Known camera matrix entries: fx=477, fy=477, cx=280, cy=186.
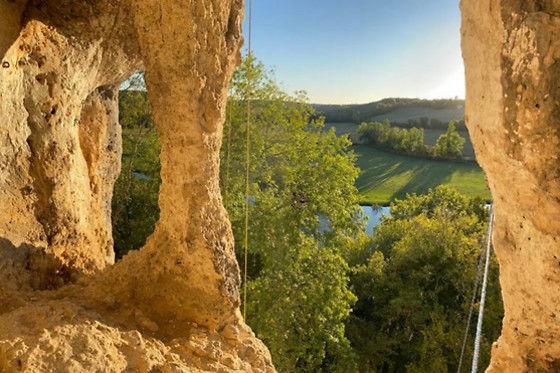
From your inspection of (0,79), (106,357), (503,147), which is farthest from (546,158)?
(0,79)

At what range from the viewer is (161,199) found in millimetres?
6074

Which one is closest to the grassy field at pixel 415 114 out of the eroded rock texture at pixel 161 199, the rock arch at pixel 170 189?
the rock arch at pixel 170 189

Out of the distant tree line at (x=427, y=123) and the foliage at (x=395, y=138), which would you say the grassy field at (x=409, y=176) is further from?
the distant tree line at (x=427, y=123)

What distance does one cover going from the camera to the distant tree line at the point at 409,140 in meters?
40.7

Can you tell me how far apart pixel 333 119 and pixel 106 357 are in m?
39.1

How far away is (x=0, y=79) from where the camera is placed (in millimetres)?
5559

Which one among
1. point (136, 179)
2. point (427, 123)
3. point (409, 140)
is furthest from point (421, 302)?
point (427, 123)

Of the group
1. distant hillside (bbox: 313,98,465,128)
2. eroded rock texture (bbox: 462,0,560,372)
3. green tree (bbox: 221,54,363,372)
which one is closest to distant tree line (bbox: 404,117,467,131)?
distant hillside (bbox: 313,98,465,128)

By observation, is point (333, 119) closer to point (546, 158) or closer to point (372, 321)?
point (372, 321)

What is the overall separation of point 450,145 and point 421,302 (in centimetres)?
2505

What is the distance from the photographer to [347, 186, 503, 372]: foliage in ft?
55.1

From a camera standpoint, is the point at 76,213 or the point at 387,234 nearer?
the point at 76,213

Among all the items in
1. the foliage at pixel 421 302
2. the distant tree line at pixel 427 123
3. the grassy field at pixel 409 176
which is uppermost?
the distant tree line at pixel 427 123

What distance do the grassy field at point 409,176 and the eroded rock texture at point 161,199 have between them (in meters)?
33.7
